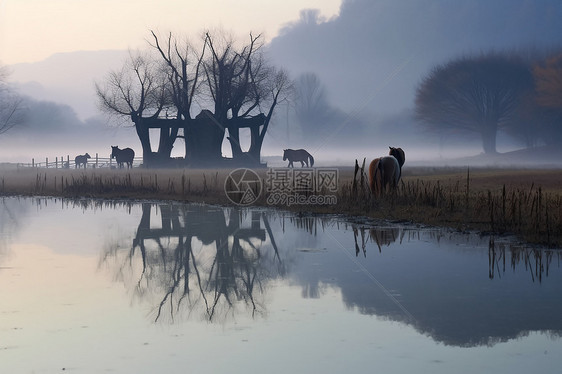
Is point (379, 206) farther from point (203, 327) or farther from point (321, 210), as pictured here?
point (203, 327)

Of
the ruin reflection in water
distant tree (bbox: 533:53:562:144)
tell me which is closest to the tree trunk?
distant tree (bbox: 533:53:562:144)

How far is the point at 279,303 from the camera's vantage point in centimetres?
957

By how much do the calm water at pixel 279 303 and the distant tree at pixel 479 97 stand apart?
65243 millimetres

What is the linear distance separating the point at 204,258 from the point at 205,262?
490mm

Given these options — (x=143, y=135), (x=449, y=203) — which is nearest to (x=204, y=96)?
(x=143, y=135)

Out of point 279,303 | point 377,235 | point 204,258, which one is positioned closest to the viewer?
point 279,303

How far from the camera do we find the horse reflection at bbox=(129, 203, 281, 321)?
390 inches

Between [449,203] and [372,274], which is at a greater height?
[449,203]

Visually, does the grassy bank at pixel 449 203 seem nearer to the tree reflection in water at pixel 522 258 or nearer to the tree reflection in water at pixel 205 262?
the tree reflection in water at pixel 522 258

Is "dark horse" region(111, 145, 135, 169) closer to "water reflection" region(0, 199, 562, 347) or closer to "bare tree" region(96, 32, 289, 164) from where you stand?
"bare tree" region(96, 32, 289, 164)

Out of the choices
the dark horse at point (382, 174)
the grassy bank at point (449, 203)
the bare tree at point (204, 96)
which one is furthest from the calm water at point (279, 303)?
the bare tree at point (204, 96)

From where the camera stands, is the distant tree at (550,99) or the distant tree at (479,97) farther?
→ the distant tree at (479,97)

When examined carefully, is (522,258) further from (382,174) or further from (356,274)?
(382,174)

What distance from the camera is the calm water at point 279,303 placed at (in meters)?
7.15
